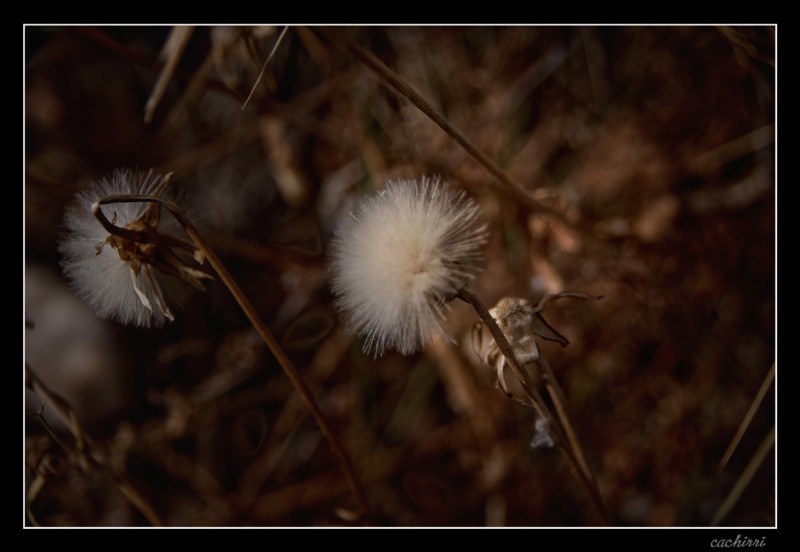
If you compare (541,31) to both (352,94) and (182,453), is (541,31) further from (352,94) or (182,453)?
(182,453)

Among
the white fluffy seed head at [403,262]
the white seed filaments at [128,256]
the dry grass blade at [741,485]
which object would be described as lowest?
the dry grass blade at [741,485]

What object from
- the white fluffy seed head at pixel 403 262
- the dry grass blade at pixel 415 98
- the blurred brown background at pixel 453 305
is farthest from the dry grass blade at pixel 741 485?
the white fluffy seed head at pixel 403 262

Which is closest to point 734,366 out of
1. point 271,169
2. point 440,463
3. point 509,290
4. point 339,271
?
point 509,290

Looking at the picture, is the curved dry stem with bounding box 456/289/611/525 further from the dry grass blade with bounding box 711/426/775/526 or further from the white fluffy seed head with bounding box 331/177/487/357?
the dry grass blade with bounding box 711/426/775/526

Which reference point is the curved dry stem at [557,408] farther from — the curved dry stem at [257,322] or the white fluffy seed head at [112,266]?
the white fluffy seed head at [112,266]

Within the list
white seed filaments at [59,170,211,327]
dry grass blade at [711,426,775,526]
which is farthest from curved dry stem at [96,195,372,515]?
dry grass blade at [711,426,775,526]

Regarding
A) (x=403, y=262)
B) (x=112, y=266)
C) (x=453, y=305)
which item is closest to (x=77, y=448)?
(x=112, y=266)

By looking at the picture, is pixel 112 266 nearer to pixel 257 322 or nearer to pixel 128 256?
pixel 128 256
